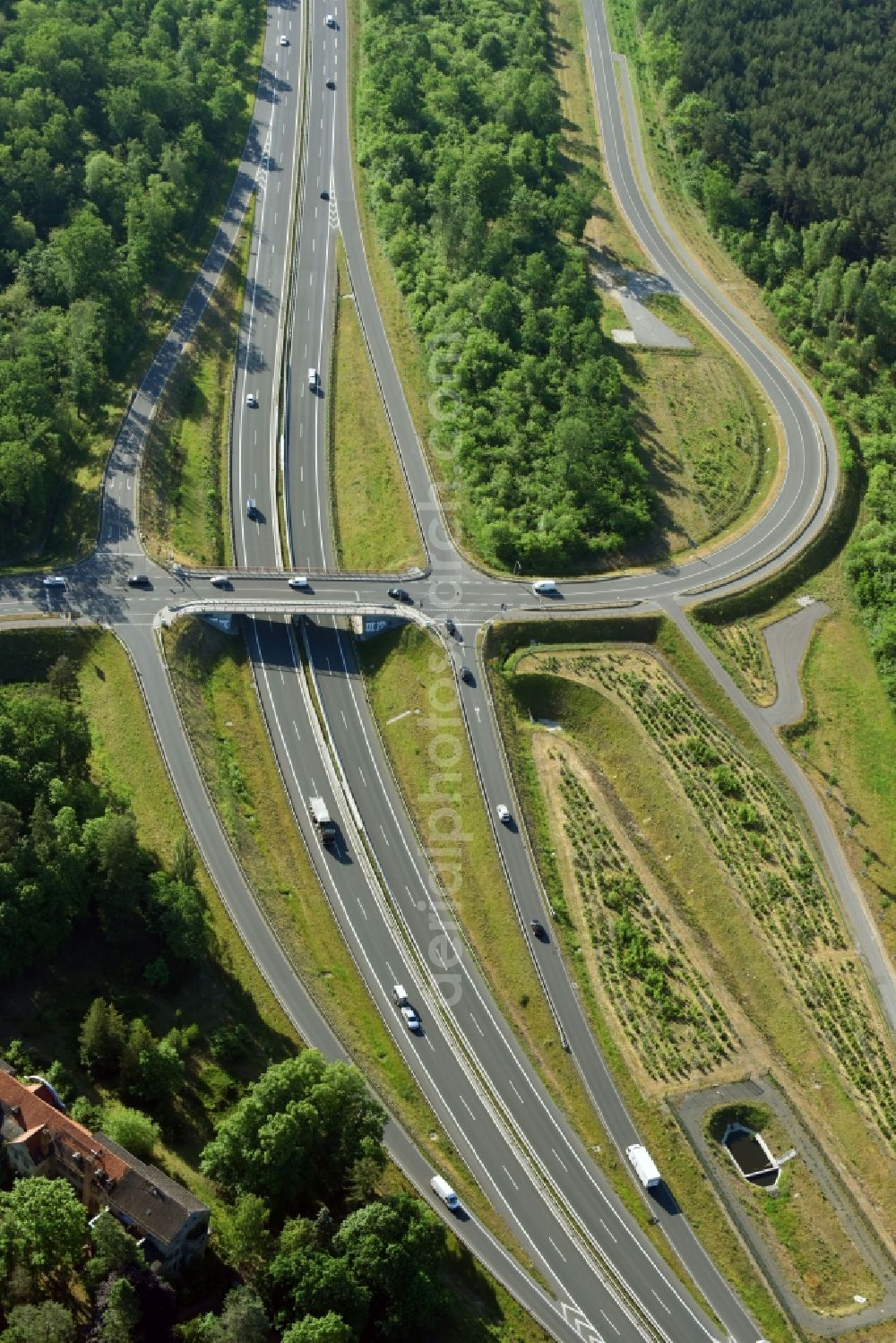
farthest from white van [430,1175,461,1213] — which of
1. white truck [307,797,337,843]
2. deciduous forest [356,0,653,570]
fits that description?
deciduous forest [356,0,653,570]


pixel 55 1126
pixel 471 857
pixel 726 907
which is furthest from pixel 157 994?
pixel 726 907

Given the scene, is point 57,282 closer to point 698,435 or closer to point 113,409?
point 113,409

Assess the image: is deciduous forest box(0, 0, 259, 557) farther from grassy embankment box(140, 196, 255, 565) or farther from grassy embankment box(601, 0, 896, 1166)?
grassy embankment box(601, 0, 896, 1166)

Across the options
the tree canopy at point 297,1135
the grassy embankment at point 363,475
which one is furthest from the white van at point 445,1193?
the grassy embankment at point 363,475

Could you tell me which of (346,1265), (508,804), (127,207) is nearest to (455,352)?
(127,207)

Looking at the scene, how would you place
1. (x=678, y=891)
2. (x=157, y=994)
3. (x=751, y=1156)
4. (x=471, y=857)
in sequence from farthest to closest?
(x=678, y=891) < (x=471, y=857) < (x=751, y=1156) < (x=157, y=994)

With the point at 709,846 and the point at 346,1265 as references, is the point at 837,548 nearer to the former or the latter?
the point at 709,846
